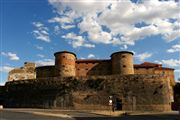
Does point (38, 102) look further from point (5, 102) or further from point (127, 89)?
point (127, 89)

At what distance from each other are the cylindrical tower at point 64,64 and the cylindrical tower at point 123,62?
715 cm

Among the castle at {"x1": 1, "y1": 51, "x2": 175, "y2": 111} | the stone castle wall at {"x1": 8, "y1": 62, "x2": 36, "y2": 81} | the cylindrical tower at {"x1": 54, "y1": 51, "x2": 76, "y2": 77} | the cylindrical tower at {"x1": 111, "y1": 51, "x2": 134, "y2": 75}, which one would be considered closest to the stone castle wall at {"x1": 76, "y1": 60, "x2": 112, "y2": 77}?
the cylindrical tower at {"x1": 54, "y1": 51, "x2": 76, "y2": 77}

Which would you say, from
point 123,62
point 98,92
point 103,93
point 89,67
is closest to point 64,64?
point 89,67

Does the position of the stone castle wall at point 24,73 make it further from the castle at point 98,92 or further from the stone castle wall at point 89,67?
the castle at point 98,92

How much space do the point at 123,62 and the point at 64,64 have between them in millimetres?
9250

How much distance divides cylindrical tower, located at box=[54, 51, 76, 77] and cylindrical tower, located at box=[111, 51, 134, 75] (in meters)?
7.15

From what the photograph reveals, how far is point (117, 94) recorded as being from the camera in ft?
122

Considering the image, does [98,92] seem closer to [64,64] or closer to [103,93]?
[103,93]

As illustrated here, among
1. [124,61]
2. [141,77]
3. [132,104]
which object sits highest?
[124,61]

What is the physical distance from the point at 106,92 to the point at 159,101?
6.84 metres

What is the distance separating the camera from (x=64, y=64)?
44.9 meters

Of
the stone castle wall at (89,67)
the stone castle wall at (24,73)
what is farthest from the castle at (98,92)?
the stone castle wall at (24,73)

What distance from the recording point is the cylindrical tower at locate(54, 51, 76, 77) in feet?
147

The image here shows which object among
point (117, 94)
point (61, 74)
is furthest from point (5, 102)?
point (117, 94)
